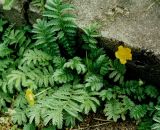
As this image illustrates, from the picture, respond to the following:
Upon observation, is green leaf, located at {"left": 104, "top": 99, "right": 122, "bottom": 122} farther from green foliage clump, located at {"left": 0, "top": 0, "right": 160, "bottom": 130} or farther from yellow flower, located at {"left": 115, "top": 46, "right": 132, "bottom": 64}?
yellow flower, located at {"left": 115, "top": 46, "right": 132, "bottom": 64}

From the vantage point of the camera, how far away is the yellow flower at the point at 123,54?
3.92 metres

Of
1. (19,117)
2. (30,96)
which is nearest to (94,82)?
(30,96)

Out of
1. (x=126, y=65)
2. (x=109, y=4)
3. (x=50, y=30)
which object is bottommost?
(x=126, y=65)

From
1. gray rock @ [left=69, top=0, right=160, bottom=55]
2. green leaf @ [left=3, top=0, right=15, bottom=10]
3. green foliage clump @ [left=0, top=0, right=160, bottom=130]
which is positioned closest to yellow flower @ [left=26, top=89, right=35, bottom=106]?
green foliage clump @ [left=0, top=0, right=160, bottom=130]

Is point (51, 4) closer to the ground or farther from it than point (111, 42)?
farther from it

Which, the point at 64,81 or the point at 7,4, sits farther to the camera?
the point at 7,4

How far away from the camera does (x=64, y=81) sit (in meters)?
4.30

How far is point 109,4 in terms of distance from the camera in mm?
4445

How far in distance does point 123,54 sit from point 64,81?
2.49 feet

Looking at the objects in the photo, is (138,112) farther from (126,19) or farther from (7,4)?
(7,4)

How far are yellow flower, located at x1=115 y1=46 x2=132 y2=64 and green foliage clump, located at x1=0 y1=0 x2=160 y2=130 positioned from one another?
19 centimetres

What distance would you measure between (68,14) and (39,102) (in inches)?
38.3

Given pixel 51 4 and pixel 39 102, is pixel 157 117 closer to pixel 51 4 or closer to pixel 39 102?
pixel 39 102

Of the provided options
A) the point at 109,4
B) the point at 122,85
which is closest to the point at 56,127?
the point at 122,85
